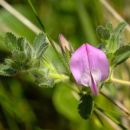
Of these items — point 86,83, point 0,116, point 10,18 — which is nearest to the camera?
point 86,83

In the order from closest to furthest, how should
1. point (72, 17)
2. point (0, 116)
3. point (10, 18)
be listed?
point (0, 116)
point (10, 18)
point (72, 17)

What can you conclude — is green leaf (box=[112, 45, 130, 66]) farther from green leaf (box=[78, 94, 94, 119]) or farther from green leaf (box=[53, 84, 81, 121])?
green leaf (box=[53, 84, 81, 121])

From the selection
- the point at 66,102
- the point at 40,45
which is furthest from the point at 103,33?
the point at 66,102

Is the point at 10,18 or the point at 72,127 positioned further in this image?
the point at 10,18

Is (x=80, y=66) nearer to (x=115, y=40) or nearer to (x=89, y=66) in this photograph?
(x=89, y=66)

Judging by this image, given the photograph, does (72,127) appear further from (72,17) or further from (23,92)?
(72,17)

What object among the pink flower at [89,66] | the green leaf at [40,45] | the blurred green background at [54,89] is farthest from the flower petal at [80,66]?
the blurred green background at [54,89]

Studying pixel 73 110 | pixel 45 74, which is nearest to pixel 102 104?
pixel 73 110

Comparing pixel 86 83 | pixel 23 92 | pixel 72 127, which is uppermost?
pixel 23 92
